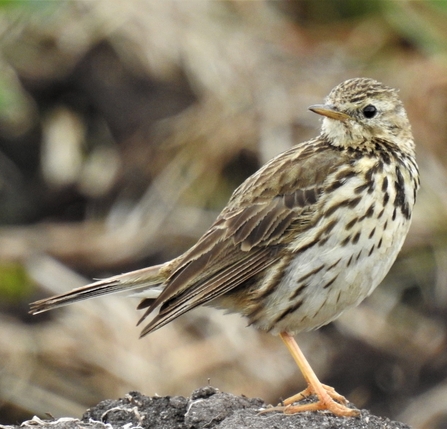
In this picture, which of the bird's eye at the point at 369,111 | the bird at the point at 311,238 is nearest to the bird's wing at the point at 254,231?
the bird at the point at 311,238

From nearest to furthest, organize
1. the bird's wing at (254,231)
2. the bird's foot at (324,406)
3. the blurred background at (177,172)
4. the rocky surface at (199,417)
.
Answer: the rocky surface at (199,417) → the bird's foot at (324,406) → the bird's wing at (254,231) → the blurred background at (177,172)

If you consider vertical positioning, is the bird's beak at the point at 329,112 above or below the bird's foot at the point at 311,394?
above

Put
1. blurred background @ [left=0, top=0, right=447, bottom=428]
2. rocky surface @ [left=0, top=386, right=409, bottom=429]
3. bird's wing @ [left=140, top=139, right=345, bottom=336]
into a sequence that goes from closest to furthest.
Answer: rocky surface @ [left=0, top=386, right=409, bottom=429], bird's wing @ [left=140, top=139, right=345, bottom=336], blurred background @ [left=0, top=0, right=447, bottom=428]

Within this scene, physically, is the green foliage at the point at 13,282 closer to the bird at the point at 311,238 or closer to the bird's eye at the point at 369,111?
the bird at the point at 311,238

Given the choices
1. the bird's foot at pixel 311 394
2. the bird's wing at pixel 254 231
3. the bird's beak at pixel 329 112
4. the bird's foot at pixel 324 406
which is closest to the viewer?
the bird's foot at pixel 324 406

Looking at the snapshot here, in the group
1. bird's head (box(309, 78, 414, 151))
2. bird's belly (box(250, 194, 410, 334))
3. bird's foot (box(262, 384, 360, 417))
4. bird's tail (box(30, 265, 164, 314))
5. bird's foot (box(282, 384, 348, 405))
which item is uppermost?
bird's head (box(309, 78, 414, 151))

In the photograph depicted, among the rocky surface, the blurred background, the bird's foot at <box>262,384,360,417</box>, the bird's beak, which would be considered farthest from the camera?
the blurred background

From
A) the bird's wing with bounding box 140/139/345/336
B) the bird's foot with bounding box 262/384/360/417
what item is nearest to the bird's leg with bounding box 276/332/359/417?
the bird's foot with bounding box 262/384/360/417

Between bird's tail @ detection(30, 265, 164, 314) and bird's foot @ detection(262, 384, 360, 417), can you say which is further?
bird's tail @ detection(30, 265, 164, 314)

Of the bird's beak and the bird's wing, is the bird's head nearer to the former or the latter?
the bird's beak
